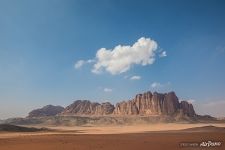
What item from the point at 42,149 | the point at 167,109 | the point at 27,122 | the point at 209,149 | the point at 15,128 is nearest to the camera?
the point at 209,149

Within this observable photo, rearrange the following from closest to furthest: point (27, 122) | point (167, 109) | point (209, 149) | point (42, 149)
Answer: point (209, 149), point (42, 149), point (27, 122), point (167, 109)

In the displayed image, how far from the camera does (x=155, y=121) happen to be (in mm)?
158500

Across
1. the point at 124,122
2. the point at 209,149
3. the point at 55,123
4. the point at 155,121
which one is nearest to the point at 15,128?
the point at 209,149

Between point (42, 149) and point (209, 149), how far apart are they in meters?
12.5

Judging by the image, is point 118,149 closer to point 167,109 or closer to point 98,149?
point 98,149

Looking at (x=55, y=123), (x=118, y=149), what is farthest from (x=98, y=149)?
(x=55, y=123)

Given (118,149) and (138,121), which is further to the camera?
(138,121)

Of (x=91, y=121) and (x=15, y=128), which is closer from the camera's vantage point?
(x=15, y=128)

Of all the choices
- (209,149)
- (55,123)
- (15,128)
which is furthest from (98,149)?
(55,123)

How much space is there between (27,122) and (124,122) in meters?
55.9

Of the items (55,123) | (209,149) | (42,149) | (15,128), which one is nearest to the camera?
(209,149)

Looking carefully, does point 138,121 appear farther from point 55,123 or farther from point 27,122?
point 27,122

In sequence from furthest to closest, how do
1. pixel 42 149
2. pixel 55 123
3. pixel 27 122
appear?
1. pixel 27 122
2. pixel 55 123
3. pixel 42 149

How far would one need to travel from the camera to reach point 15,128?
2916 inches
